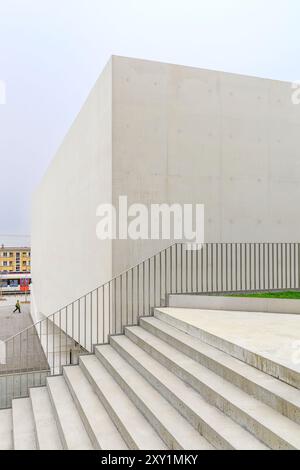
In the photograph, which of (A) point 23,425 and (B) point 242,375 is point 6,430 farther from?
(B) point 242,375

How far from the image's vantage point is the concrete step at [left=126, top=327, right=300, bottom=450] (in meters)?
2.17

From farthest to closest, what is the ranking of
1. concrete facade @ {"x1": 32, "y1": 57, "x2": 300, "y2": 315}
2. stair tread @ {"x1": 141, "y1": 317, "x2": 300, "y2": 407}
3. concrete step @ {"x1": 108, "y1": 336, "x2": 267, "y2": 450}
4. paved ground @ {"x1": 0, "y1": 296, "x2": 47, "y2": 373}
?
paved ground @ {"x1": 0, "y1": 296, "x2": 47, "y2": 373}
concrete facade @ {"x1": 32, "y1": 57, "x2": 300, "y2": 315}
stair tread @ {"x1": 141, "y1": 317, "x2": 300, "y2": 407}
concrete step @ {"x1": 108, "y1": 336, "x2": 267, "y2": 450}

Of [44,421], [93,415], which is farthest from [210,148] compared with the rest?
[44,421]

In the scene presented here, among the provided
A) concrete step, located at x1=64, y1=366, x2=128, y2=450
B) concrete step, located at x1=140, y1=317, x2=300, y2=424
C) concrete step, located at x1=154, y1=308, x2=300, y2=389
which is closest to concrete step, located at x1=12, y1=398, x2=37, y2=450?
concrete step, located at x1=64, y1=366, x2=128, y2=450

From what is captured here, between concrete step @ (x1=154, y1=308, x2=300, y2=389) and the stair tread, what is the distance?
34mm

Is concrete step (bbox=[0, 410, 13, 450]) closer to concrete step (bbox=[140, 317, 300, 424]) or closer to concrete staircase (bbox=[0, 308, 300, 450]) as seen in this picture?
concrete staircase (bbox=[0, 308, 300, 450])

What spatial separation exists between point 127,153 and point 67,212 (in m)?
4.00

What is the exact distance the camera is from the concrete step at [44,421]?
132 inches

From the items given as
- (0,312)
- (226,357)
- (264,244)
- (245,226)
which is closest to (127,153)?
(245,226)

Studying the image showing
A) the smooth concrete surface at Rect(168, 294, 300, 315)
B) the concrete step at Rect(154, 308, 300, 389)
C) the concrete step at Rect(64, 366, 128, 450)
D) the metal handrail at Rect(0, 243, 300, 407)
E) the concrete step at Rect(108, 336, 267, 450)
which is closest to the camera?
the concrete step at Rect(108, 336, 267, 450)

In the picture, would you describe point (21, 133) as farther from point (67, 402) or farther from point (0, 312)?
point (67, 402)

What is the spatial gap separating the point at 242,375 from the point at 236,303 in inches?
108

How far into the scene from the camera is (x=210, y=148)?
6.34m

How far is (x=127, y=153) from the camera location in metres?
5.72
